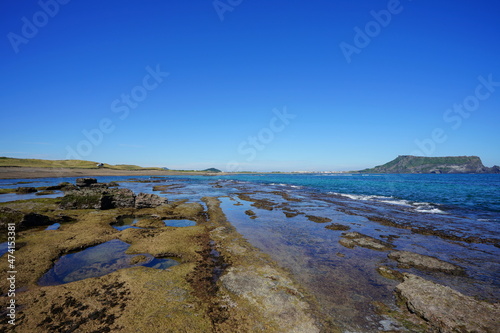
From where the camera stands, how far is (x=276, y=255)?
12.4m

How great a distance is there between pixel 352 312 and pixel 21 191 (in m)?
57.5

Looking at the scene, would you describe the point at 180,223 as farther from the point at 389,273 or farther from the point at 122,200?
the point at 389,273

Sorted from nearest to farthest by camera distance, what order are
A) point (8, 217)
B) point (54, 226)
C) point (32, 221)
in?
point (8, 217) < point (32, 221) < point (54, 226)

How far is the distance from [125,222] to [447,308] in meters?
22.0

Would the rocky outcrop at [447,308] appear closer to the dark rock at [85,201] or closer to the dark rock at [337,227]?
the dark rock at [337,227]

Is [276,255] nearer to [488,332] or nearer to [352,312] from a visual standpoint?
[352,312]

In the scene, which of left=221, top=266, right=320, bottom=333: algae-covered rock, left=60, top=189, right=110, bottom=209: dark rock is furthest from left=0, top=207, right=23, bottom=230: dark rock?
left=221, top=266, right=320, bottom=333: algae-covered rock

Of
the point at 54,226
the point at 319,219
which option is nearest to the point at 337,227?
the point at 319,219

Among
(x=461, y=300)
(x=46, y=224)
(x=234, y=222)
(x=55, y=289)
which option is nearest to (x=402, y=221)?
(x=461, y=300)

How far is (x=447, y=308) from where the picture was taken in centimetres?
704

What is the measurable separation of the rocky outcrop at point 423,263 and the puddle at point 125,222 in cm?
1928

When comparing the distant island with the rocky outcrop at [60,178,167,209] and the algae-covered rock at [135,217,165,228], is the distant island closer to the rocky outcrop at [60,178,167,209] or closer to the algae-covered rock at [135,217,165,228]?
the rocky outcrop at [60,178,167,209]

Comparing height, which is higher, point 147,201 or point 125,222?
point 147,201

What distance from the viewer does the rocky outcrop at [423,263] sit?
34.6 feet
